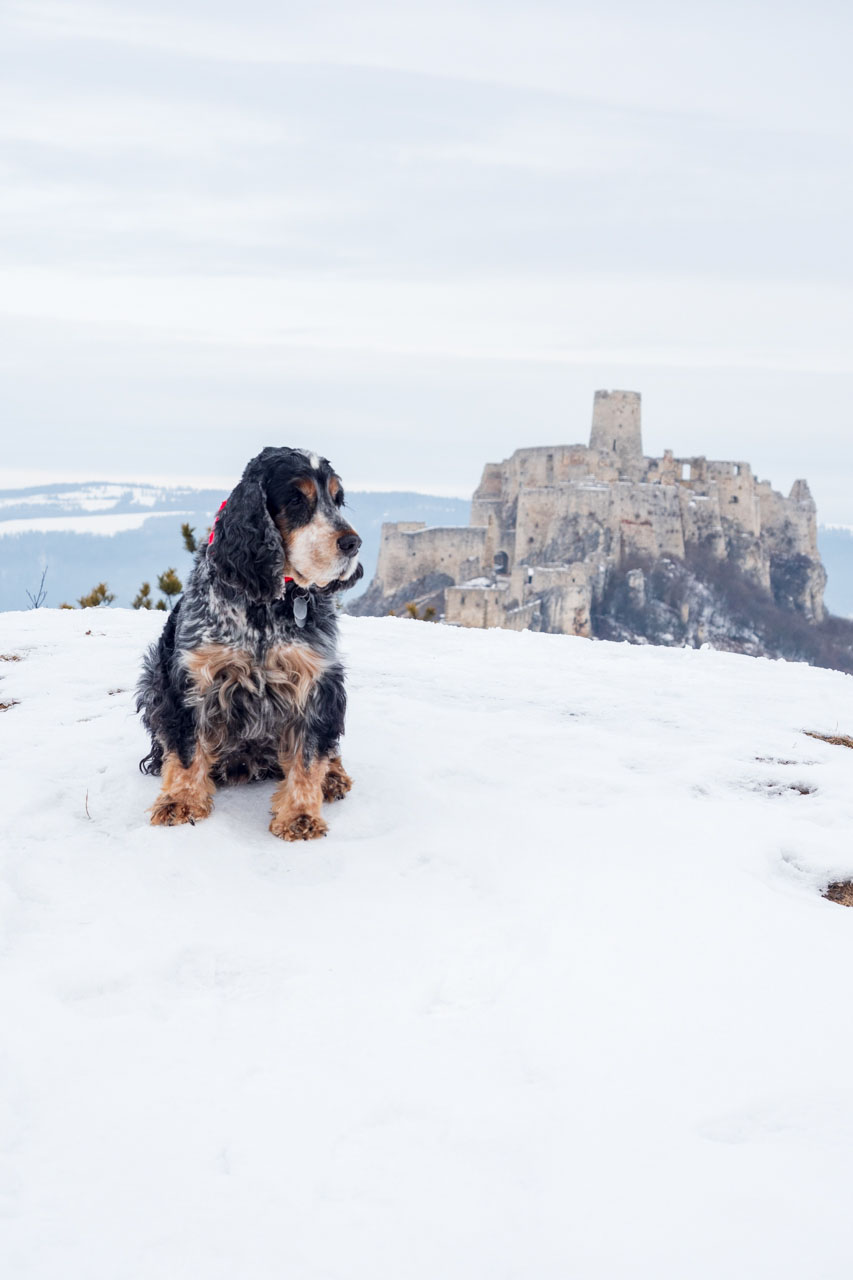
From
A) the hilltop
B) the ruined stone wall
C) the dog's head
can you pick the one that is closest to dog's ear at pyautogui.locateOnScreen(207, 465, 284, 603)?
the dog's head

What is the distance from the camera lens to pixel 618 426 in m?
59.2

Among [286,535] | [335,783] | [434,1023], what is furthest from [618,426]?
[434,1023]

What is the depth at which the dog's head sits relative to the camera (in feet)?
11.1

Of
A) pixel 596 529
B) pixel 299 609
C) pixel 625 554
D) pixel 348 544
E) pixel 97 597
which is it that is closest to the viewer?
pixel 348 544

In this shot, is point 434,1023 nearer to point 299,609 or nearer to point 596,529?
point 299,609

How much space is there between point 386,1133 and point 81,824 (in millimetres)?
1925

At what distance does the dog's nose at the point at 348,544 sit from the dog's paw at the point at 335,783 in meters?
1.03

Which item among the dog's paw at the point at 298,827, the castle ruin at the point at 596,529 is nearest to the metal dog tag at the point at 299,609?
the dog's paw at the point at 298,827

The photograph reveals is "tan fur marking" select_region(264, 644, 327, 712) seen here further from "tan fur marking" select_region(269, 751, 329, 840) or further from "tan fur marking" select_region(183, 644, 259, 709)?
"tan fur marking" select_region(269, 751, 329, 840)

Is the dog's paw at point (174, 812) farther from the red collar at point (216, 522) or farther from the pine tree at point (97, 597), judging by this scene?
the pine tree at point (97, 597)

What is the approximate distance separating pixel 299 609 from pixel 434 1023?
1.58m

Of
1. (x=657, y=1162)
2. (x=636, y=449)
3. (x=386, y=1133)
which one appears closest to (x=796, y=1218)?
(x=657, y=1162)

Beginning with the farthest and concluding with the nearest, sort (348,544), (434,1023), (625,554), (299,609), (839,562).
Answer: (839,562), (625,554), (299,609), (348,544), (434,1023)

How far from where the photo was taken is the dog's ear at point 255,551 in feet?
11.1
